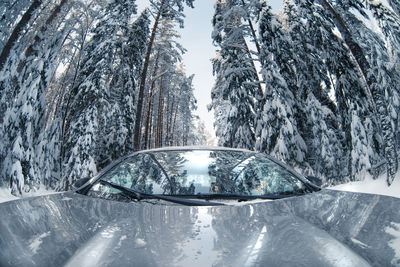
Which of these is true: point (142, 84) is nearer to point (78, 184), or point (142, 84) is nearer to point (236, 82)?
point (236, 82)

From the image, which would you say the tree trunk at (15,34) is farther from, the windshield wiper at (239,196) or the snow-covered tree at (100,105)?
the windshield wiper at (239,196)

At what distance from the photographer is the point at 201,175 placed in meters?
2.27

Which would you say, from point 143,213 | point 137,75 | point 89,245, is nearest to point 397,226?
point 143,213

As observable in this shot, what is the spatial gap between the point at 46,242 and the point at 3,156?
26.2ft

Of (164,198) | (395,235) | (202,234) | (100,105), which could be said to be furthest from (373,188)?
(100,105)

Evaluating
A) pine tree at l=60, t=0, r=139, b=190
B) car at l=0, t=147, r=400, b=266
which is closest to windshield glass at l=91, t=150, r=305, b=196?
car at l=0, t=147, r=400, b=266

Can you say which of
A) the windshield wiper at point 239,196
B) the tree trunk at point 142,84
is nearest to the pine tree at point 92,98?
the tree trunk at point 142,84

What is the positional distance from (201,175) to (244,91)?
11.7 meters

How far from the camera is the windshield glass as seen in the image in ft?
6.68

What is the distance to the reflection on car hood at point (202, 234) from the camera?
3.04ft

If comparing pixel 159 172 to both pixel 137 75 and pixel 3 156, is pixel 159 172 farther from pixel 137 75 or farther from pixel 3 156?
pixel 137 75

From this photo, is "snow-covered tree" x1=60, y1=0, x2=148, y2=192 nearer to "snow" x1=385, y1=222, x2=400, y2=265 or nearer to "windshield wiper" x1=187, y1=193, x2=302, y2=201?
"windshield wiper" x1=187, y1=193, x2=302, y2=201

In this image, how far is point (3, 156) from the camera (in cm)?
699

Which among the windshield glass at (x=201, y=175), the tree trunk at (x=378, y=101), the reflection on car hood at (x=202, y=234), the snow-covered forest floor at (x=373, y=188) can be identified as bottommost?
the snow-covered forest floor at (x=373, y=188)
